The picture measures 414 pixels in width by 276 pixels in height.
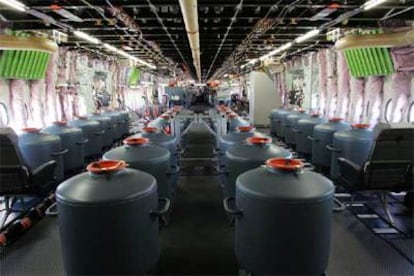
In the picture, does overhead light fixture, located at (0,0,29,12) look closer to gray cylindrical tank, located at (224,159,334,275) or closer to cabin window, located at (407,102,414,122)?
gray cylindrical tank, located at (224,159,334,275)

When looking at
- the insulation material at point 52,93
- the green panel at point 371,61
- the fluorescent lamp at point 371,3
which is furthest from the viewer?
the insulation material at point 52,93

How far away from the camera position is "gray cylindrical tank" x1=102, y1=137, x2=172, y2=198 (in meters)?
3.42

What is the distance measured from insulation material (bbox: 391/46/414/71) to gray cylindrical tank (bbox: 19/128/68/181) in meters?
6.04

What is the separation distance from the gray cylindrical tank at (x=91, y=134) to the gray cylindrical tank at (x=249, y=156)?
415cm

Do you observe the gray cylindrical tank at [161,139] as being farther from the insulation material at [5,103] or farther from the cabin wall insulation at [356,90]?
the cabin wall insulation at [356,90]

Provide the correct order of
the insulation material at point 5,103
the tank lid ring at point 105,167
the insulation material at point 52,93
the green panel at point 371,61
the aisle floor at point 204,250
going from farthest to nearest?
the insulation material at point 52,93, the green panel at point 371,61, the insulation material at point 5,103, the aisle floor at point 204,250, the tank lid ring at point 105,167

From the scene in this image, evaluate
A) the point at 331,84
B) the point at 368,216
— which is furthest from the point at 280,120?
the point at 368,216

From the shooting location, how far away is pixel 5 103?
6.40 m

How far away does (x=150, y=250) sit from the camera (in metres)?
2.43

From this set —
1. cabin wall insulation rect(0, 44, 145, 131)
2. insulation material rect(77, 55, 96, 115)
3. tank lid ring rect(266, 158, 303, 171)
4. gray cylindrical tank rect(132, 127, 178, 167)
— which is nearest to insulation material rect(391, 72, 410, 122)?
gray cylindrical tank rect(132, 127, 178, 167)

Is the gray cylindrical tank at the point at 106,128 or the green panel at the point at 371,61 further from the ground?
the green panel at the point at 371,61

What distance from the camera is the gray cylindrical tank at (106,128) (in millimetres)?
7872

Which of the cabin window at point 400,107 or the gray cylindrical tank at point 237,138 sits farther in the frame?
the cabin window at point 400,107

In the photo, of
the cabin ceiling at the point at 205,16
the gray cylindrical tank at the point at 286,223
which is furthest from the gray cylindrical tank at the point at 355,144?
the gray cylindrical tank at the point at 286,223
